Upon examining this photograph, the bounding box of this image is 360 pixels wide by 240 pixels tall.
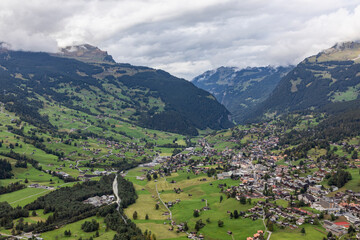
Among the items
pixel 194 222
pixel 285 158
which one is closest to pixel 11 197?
pixel 194 222

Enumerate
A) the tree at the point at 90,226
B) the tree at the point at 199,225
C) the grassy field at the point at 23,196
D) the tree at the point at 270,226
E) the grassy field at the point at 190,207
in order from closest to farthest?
the tree at the point at 270,226 → the grassy field at the point at 190,207 → the tree at the point at 199,225 → the tree at the point at 90,226 → the grassy field at the point at 23,196

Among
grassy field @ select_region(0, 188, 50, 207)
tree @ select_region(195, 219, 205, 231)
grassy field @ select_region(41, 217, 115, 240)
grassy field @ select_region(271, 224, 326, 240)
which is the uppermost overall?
grassy field @ select_region(0, 188, 50, 207)

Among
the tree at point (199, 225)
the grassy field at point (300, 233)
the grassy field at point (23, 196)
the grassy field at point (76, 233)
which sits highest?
the grassy field at point (23, 196)

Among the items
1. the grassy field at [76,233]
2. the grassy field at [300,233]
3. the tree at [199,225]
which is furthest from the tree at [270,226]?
the grassy field at [76,233]

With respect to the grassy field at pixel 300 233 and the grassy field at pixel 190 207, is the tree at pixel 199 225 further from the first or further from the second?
the grassy field at pixel 300 233

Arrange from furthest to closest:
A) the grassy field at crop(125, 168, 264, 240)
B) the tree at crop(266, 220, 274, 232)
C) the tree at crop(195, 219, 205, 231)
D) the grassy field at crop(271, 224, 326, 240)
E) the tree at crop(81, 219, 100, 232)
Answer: the tree at crop(81, 219, 100, 232)
the tree at crop(195, 219, 205, 231)
the grassy field at crop(125, 168, 264, 240)
the tree at crop(266, 220, 274, 232)
the grassy field at crop(271, 224, 326, 240)

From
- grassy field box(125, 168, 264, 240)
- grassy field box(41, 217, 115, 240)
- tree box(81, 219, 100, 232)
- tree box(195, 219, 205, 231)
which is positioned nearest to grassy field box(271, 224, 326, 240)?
grassy field box(125, 168, 264, 240)

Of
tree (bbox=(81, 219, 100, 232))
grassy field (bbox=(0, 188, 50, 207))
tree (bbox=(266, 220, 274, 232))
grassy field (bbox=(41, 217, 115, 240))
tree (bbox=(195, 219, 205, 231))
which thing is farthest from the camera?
grassy field (bbox=(0, 188, 50, 207))

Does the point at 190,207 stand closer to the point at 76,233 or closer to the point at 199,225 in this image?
the point at 199,225

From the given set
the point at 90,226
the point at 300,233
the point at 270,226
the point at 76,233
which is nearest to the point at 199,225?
the point at 270,226

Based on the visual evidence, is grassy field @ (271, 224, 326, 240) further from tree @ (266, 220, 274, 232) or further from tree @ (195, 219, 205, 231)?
tree @ (195, 219, 205, 231)

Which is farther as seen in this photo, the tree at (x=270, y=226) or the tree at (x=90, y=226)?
the tree at (x=90, y=226)
